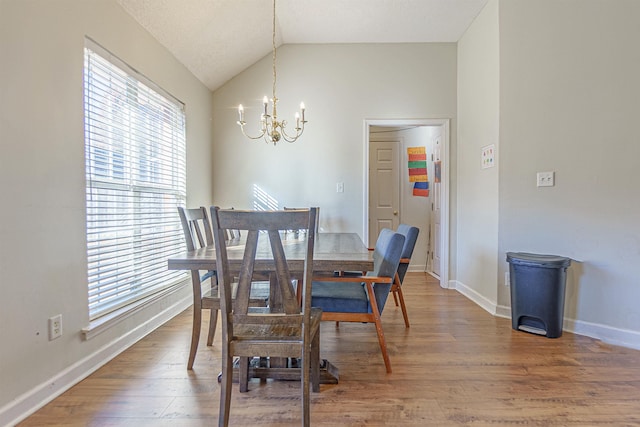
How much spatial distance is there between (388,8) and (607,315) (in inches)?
127

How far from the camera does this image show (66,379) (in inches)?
67.8

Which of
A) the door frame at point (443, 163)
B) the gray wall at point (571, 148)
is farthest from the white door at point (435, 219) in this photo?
the gray wall at point (571, 148)

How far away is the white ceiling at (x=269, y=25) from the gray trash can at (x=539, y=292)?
2465 millimetres

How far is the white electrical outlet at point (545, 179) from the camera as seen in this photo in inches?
101

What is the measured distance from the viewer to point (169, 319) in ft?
9.15

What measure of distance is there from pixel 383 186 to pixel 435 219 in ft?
2.99

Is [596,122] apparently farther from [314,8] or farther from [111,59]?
[111,59]

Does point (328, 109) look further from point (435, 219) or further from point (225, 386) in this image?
point (225, 386)

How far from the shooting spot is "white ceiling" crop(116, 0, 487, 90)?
2630mm

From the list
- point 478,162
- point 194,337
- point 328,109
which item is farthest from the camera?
point 328,109

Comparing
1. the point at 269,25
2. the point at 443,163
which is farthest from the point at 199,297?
the point at 443,163

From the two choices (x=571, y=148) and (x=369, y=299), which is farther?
(x=571, y=148)

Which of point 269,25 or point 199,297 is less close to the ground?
point 269,25

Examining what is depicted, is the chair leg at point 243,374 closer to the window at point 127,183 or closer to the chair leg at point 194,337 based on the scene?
the chair leg at point 194,337
